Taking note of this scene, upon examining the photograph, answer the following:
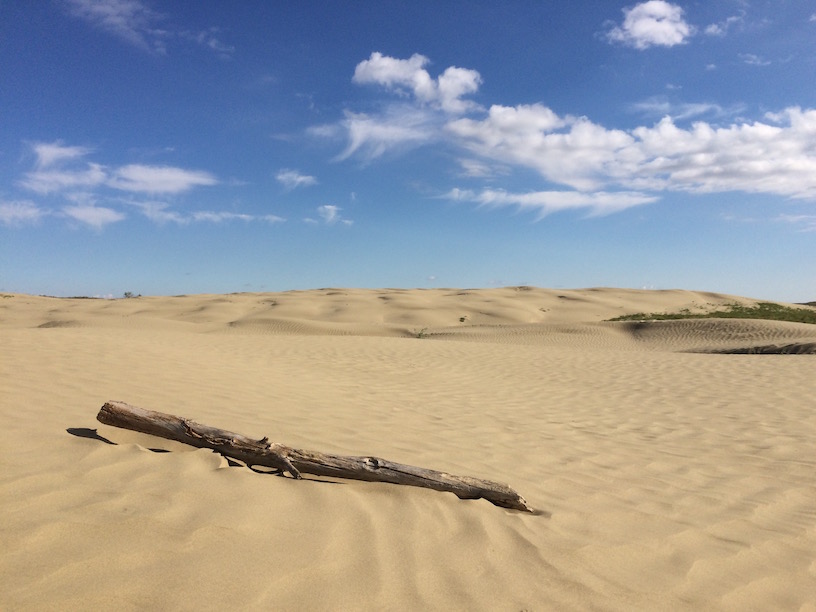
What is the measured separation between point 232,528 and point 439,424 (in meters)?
3.34

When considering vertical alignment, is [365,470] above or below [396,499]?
above

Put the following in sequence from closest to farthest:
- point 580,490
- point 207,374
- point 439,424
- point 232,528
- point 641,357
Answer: point 232,528 < point 580,490 < point 439,424 < point 207,374 < point 641,357

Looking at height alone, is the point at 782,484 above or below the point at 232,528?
below

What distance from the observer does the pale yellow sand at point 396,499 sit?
1.99 meters

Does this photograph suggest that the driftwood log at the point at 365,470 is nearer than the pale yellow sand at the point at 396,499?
No

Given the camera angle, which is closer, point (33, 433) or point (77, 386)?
point (33, 433)

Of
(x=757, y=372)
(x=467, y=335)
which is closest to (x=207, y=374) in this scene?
(x=757, y=372)

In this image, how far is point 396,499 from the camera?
2.78 m

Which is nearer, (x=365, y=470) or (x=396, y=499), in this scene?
(x=396, y=499)

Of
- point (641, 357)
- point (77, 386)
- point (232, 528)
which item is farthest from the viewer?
point (641, 357)

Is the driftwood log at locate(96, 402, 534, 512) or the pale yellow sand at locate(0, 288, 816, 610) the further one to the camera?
the driftwood log at locate(96, 402, 534, 512)

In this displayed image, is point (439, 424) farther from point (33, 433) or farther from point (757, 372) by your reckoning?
point (757, 372)

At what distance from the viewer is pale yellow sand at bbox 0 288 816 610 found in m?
1.99

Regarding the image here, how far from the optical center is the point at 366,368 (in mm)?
10547
